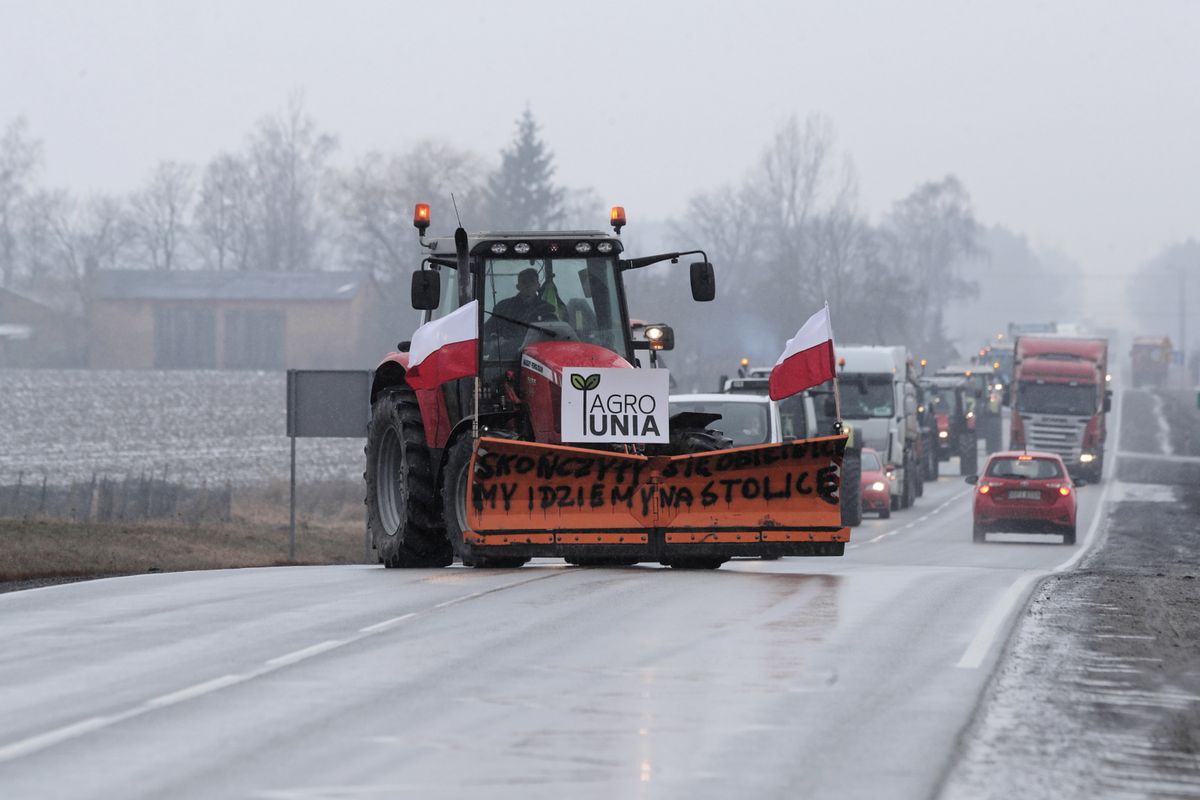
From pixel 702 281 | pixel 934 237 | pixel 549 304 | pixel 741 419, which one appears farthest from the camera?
pixel 934 237

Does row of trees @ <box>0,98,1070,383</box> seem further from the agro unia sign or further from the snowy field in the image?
the agro unia sign

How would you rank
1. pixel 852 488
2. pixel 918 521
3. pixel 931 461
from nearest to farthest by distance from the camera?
pixel 852 488, pixel 918 521, pixel 931 461

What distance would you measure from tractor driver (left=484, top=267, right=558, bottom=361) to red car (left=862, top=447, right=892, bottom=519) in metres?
25.7

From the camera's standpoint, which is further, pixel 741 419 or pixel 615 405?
pixel 741 419

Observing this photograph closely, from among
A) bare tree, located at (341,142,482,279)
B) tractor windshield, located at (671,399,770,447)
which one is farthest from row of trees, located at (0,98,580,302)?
tractor windshield, located at (671,399,770,447)

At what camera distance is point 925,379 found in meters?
65.6

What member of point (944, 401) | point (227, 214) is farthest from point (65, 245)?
point (944, 401)

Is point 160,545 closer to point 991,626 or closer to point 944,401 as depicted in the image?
point 991,626

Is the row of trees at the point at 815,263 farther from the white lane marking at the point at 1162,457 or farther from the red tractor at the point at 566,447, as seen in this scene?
the red tractor at the point at 566,447

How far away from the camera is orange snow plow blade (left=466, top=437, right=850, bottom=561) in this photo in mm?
15344

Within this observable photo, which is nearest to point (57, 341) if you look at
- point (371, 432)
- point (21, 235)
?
point (21, 235)

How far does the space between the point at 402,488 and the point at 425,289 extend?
187 centimetres

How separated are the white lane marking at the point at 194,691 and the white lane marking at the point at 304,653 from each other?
1.65 feet

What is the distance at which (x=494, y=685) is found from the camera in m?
9.51
